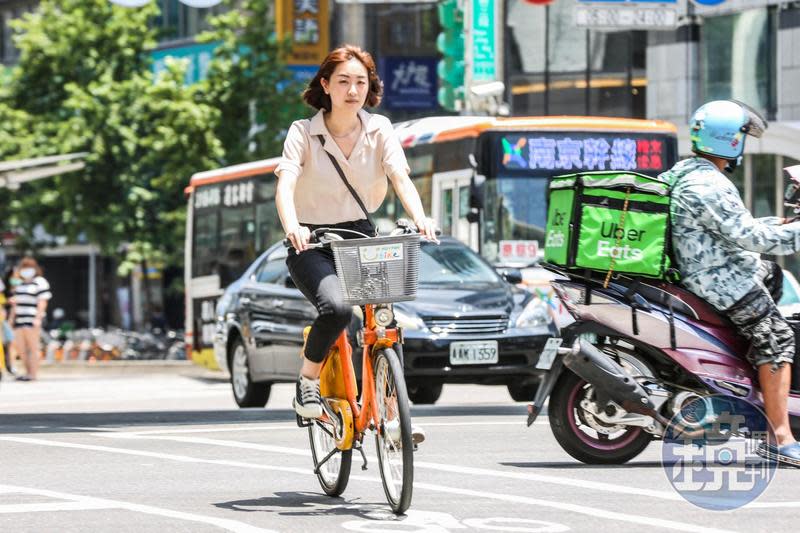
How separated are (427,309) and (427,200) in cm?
722

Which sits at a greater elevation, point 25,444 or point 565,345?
point 565,345

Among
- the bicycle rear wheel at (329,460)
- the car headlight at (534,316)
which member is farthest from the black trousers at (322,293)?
the car headlight at (534,316)

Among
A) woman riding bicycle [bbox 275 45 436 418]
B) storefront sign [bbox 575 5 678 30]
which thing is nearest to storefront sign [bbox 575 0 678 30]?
storefront sign [bbox 575 5 678 30]

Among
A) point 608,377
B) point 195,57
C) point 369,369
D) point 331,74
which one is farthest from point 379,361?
point 195,57

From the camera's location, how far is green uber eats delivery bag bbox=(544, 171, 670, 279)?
871 cm

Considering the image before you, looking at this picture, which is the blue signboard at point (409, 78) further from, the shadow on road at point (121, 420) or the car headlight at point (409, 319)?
the shadow on road at point (121, 420)

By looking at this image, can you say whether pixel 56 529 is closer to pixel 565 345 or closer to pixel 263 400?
pixel 565 345

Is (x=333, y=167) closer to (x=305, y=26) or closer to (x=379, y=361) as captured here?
(x=379, y=361)

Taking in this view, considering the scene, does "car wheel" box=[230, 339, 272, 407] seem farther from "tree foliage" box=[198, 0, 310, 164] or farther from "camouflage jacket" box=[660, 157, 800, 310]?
"tree foliage" box=[198, 0, 310, 164]

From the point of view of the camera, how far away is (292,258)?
7680 mm

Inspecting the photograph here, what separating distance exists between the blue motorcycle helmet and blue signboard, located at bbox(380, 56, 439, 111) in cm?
3321

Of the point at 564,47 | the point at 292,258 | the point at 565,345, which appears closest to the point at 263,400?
the point at 565,345

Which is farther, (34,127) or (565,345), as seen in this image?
(34,127)

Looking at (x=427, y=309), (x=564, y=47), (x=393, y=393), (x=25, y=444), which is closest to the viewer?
(x=393, y=393)
